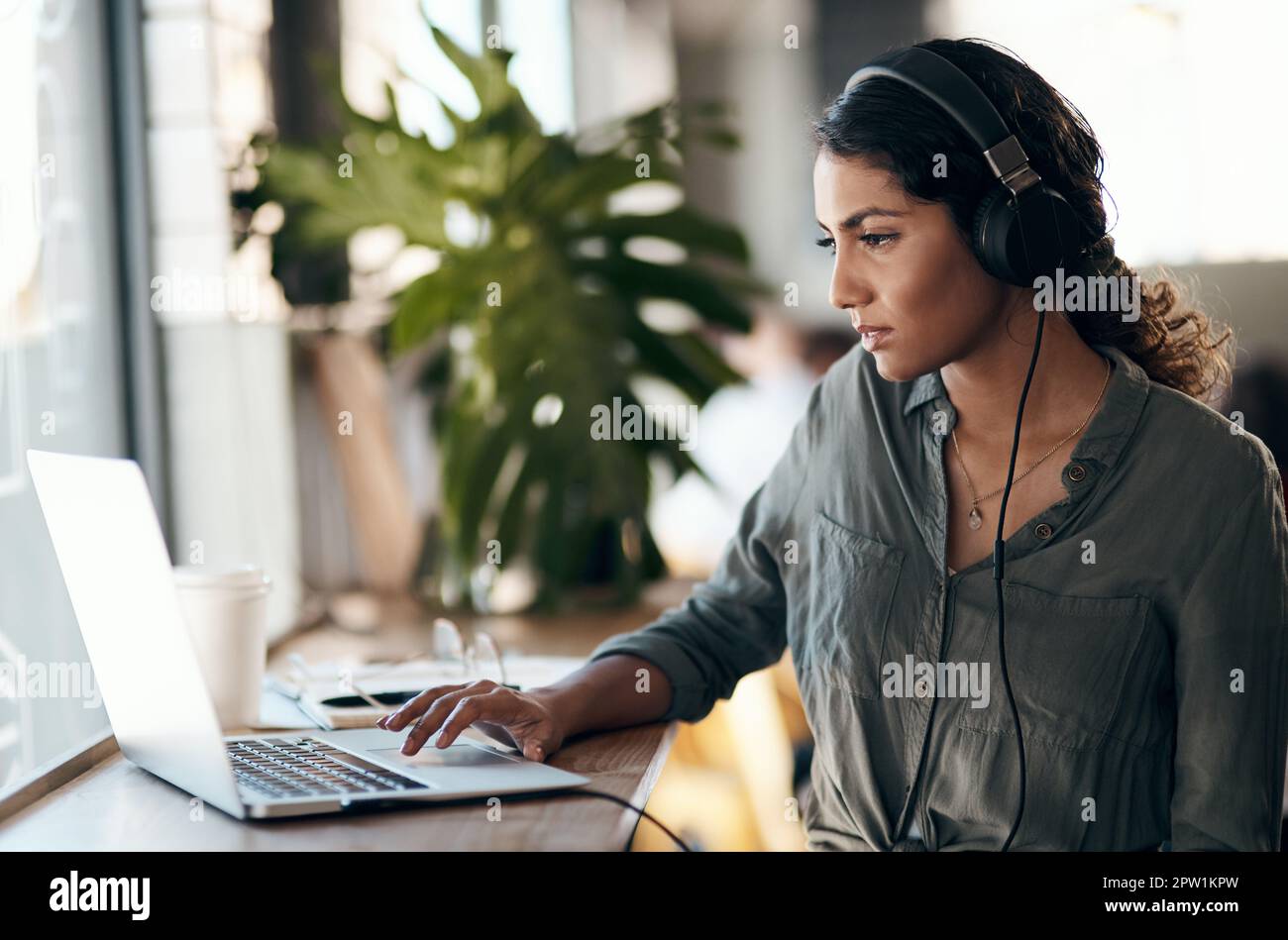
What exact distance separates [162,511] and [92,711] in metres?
0.30

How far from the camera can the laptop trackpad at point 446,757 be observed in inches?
35.7

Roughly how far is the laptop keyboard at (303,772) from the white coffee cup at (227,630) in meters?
0.09

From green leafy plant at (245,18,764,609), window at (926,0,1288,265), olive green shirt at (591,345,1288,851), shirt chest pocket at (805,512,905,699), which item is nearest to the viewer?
olive green shirt at (591,345,1288,851)

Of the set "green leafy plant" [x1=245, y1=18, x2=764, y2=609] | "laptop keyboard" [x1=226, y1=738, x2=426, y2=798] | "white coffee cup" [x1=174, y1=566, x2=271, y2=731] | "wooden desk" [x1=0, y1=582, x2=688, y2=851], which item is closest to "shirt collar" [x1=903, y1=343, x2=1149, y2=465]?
"wooden desk" [x1=0, y1=582, x2=688, y2=851]

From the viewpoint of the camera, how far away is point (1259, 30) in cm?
350

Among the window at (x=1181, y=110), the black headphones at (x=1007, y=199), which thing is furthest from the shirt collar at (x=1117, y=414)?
the window at (x=1181, y=110)

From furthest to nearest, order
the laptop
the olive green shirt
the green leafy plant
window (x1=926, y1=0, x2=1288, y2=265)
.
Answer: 1. window (x1=926, y1=0, x2=1288, y2=265)
2. the green leafy plant
3. the olive green shirt
4. the laptop

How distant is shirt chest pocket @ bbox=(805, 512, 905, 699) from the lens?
3.28 ft

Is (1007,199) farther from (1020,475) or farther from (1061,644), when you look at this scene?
(1061,644)

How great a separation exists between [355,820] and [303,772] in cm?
10

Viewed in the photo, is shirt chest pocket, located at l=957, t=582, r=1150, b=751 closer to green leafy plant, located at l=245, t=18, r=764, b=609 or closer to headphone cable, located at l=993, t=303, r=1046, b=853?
headphone cable, located at l=993, t=303, r=1046, b=853

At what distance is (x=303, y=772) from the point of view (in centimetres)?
89

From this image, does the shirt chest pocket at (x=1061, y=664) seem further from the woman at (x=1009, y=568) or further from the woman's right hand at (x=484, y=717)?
the woman's right hand at (x=484, y=717)
